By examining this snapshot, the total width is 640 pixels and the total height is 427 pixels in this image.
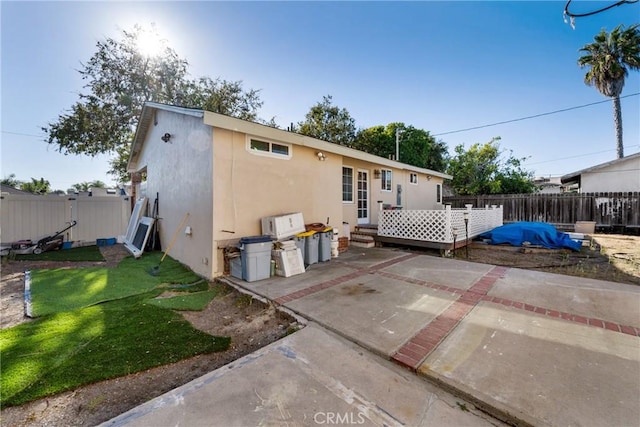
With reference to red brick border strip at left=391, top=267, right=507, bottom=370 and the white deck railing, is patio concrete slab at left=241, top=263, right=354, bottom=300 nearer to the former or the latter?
red brick border strip at left=391, top=267, right=507, bottom=370

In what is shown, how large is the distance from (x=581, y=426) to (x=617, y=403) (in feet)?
1.77

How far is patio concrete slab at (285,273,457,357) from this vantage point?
9.84 ft

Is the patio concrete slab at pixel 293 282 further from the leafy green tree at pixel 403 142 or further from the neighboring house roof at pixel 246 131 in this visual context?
the leafy green tree at pixel 403 142

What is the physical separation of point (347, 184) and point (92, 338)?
8.10 m

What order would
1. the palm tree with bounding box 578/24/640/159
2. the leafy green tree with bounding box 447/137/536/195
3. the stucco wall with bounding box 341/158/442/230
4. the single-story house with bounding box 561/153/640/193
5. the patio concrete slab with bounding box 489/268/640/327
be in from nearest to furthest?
1. the patio concrete slab with bounding box 489/268/640/327
2. the stucco wall with bounding box 341/158/442/230
3. the single-story house with bounding box 561/153/640/193
4. the palm tree with bounding box 578/24/640/159
5. the leafy green tree with bounding box 447/137/536/195

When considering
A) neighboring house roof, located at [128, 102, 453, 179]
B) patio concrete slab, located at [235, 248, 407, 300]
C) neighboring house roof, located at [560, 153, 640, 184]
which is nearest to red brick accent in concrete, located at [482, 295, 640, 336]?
patio concrete slab, located at [235, 248, 407, 300]

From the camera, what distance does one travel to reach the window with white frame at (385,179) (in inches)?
442

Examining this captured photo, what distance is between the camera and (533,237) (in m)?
8.45

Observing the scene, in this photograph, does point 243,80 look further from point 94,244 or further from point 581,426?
point 581,426

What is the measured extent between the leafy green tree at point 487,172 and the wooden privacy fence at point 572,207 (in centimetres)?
279

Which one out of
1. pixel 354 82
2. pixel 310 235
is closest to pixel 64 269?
pixel 310 235

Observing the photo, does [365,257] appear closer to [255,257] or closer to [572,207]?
[255,257]

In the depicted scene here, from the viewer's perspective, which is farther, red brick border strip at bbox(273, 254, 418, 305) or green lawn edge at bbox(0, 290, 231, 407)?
red brick border strip at bbox(273, 254, 418, 305)

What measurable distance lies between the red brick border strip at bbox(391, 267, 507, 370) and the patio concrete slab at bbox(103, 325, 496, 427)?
18 cm
